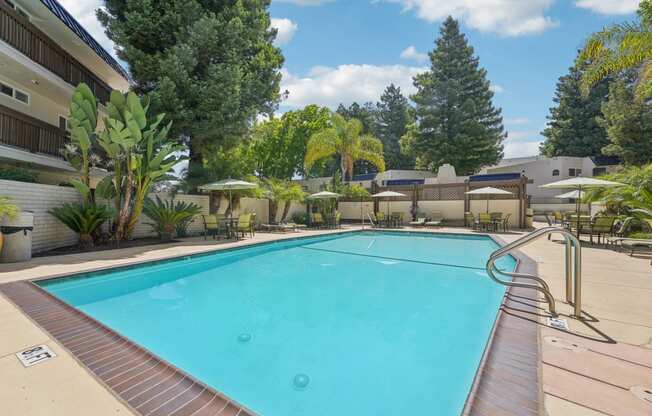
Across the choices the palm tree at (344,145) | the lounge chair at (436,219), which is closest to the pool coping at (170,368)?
the lounge chair at (436,219)

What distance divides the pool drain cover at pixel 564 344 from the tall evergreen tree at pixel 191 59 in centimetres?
1286

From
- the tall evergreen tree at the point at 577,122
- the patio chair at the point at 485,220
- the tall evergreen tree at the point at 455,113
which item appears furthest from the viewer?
the tall evergreen tree at the point at 577,122

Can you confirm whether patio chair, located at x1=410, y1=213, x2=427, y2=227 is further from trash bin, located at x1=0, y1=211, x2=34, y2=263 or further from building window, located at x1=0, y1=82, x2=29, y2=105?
building window, located at x1=0, y1=82, x2=29, y2=105

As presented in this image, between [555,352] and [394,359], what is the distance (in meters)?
1.54

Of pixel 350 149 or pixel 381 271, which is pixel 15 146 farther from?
pixel 350 149

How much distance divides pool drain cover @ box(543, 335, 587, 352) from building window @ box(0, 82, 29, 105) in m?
16.0

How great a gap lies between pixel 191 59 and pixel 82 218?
7.27 meters

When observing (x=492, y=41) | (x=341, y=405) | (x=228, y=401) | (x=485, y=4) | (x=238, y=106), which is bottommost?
(x=341, y=405)

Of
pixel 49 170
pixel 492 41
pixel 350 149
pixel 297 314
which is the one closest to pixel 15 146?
pixel 49 170

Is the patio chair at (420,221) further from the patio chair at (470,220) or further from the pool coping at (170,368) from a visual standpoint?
the pool coping at (170,368)

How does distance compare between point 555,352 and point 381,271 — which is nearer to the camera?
point 555,352

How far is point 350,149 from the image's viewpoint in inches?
902

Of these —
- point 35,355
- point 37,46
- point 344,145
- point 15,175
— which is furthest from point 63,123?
point 344,145

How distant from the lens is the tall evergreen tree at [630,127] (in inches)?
991
